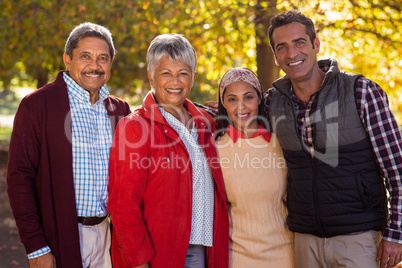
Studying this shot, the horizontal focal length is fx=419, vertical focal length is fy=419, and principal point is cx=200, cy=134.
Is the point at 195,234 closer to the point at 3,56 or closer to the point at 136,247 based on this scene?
the point at 136,247

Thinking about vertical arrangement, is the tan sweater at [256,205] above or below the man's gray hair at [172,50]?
below

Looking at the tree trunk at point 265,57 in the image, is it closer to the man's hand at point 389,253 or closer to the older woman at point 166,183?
the older woman at point 166,183

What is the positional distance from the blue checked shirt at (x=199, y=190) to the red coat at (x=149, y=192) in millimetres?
91

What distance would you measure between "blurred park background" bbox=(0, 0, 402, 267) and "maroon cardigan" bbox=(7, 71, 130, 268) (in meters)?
3.30

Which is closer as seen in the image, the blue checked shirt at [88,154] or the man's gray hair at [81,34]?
the blue checked shirt at [88,154]

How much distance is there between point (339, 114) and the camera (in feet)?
9.89

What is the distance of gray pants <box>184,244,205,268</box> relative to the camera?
10.1ft

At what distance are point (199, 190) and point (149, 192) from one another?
37 cm

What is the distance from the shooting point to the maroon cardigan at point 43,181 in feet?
9.56

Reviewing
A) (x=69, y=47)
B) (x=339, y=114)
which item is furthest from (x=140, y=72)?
(x=339, y=114)

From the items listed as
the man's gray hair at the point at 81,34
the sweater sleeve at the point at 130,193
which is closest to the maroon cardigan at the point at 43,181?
the sweater sleeve at the point at 130,193

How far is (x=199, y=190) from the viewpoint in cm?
309

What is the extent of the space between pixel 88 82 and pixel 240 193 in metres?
1.47

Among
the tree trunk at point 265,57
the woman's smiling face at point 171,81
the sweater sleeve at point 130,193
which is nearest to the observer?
the sweater sleeve at point 130,193
